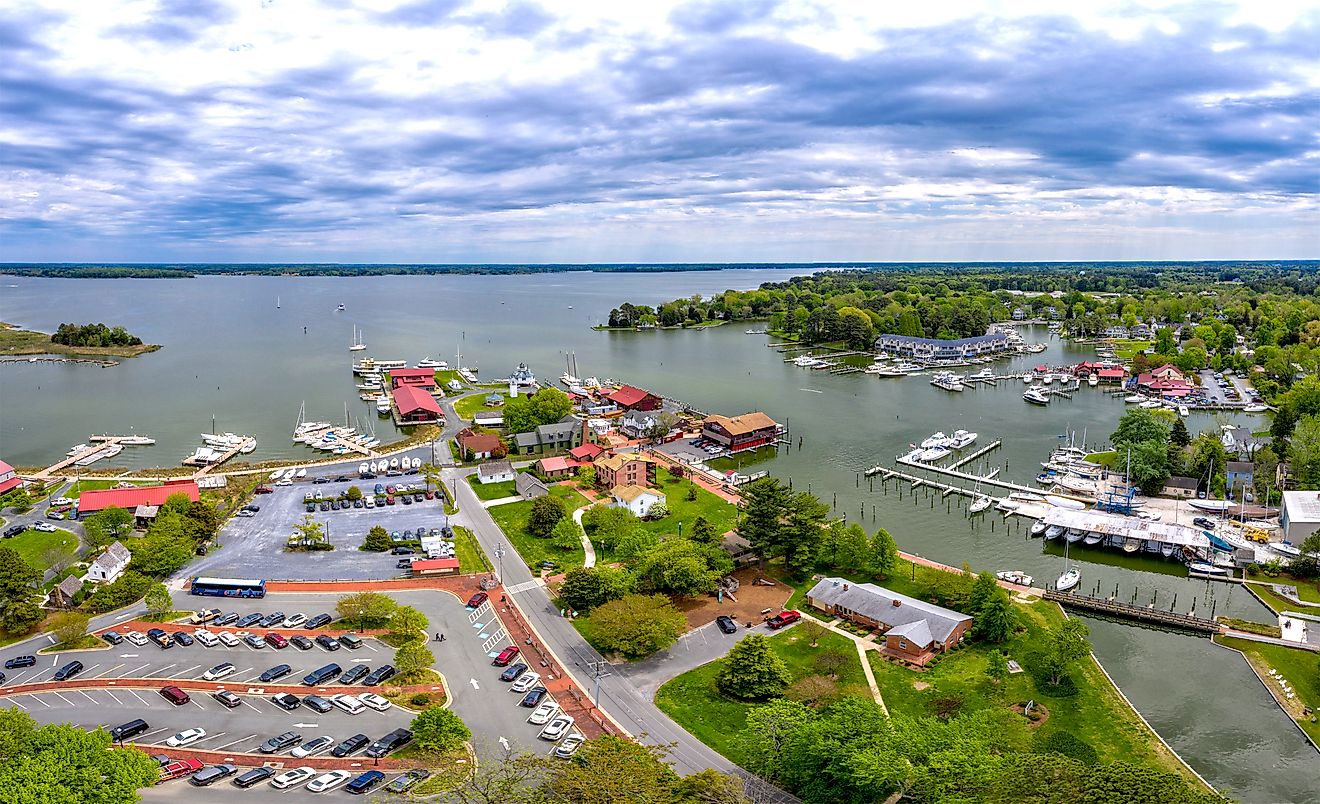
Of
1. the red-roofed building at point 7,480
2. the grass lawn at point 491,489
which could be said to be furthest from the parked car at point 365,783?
the red-roofed building at point 7,480

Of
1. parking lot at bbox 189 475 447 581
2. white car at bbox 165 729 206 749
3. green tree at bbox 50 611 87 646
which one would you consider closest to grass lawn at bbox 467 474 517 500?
parking lot at bbox 189 475 447 581

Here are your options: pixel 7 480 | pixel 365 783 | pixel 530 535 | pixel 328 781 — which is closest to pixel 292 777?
pixel 328 781

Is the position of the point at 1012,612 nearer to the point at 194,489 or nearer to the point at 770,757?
the point at 770,757

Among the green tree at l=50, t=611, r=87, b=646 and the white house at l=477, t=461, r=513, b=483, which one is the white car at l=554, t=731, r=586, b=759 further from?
the white house at l=477, t=461, r=513, b=483

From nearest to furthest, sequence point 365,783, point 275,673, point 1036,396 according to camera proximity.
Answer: point 365,783
point 275,673
point 1036,396

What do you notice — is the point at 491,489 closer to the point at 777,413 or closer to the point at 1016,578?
the point at 1016,578

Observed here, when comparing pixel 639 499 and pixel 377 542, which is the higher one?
pixel 639 499

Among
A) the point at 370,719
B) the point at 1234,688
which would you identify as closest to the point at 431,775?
the point at 370,719

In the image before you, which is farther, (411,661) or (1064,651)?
(1064,651)
